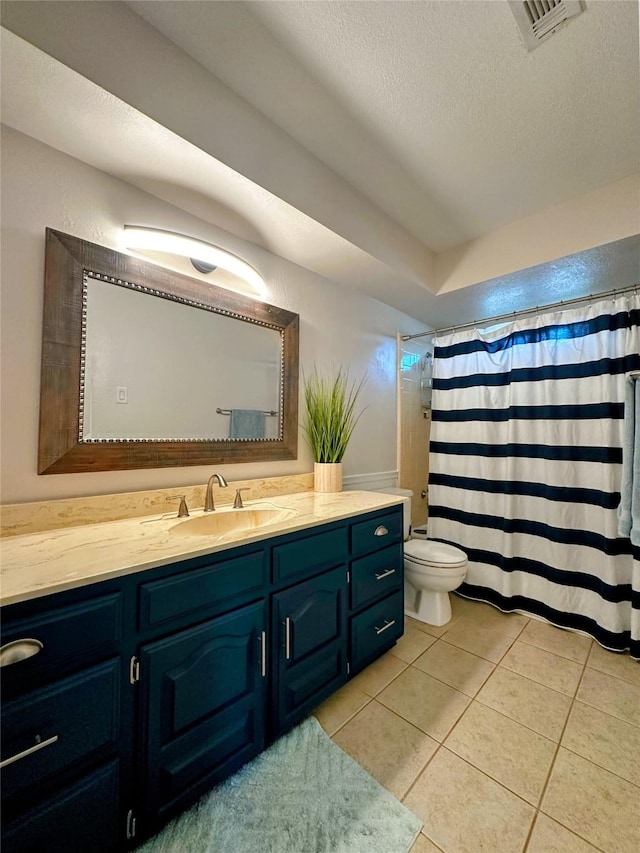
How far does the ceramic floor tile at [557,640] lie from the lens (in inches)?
71.1

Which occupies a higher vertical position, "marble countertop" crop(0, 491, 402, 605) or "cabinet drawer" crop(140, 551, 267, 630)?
"marble countertop" crop(0, 491, 402, 605)

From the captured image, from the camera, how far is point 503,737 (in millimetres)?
1300

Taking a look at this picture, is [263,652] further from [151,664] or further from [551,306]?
[551,306]

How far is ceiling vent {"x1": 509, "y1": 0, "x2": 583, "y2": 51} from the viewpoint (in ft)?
3.34

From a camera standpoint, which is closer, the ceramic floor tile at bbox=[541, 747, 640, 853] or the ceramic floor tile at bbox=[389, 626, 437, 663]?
the ceramic floor tile at bbox=[541, 747, 640, 853]

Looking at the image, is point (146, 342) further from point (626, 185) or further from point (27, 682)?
point (626, 185)

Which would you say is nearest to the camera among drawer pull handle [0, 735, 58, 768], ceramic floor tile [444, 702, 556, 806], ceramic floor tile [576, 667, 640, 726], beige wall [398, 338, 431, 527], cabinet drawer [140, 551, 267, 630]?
drawer pull handle [0, 735, 58, 768]

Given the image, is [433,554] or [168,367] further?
[433,554]

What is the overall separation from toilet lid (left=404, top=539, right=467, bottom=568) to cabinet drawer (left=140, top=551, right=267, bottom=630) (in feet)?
3.99

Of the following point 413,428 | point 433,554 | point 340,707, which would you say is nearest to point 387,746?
point 340,707

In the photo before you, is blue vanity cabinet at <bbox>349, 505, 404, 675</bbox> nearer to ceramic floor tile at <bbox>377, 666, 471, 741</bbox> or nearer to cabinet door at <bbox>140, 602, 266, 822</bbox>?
ceramic floor tile at <bbox>377, 666, 471, 741</bbox>

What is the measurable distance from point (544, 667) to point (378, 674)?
85cm

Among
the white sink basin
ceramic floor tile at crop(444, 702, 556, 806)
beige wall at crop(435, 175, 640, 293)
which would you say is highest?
beige wall at crop(435, 175, 640, 293)

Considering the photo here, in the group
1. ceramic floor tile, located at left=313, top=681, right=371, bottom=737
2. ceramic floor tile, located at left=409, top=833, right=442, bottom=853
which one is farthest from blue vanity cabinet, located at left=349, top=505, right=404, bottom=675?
ceramic floor tile, located at left=409, top=833, right=442, bottom=853
